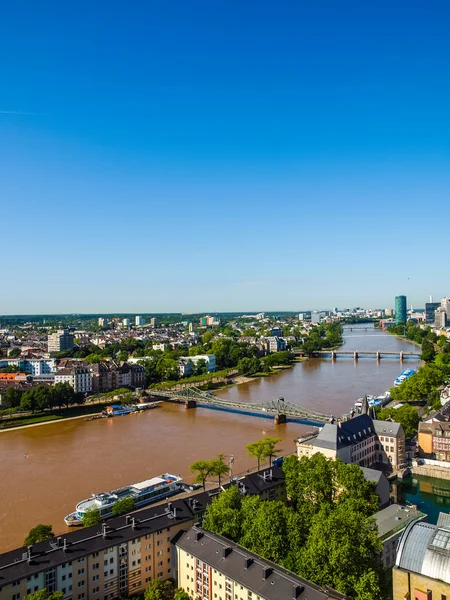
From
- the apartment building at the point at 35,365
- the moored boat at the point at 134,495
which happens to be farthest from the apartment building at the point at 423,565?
the apartment building at the point at 35,365

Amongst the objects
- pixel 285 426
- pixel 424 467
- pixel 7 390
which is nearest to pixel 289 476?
pixel 424 467

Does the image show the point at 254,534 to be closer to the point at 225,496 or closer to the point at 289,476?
the point at 225,496

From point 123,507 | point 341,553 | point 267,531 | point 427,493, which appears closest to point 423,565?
point 341,553

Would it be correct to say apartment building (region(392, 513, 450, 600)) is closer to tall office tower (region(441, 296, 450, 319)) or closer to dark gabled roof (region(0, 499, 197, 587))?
dark gabled roof (region(0, 499, 197, 587))

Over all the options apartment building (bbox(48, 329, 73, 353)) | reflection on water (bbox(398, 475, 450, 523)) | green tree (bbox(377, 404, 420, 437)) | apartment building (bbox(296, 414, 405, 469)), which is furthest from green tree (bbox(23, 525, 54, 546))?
apartment building (bbox(48, 329, 73, 353))

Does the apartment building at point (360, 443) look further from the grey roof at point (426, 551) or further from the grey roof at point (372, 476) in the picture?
the grey roof at point (426, 551)

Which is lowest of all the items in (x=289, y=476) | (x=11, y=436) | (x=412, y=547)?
(x=11, y=436)

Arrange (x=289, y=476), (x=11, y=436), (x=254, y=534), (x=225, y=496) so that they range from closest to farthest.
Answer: (x=254, y=534), (x=225, y=496), (x=289, y=476), (x=11, y=436)
